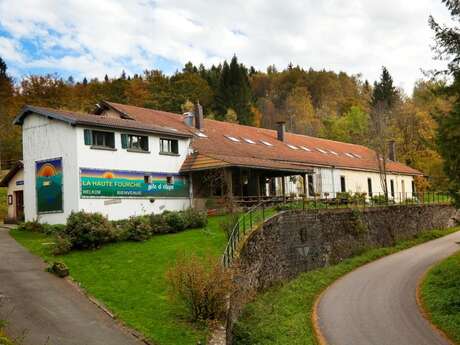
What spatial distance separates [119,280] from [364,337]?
7.99m

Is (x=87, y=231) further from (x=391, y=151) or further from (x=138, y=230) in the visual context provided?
(x=391, y=151)

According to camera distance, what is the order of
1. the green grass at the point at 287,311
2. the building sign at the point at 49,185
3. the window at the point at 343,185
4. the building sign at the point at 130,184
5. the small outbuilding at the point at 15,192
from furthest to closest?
1. the window at the point at 343,185
2. the small outbuilding at the point at 15,192
3. the building sign at the point at 49,185
4. the building sign at the point at 130,184
5. the green grass at the point at 287,311

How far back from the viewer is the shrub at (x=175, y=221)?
25203 mm

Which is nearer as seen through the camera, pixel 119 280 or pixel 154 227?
pixel 119 280

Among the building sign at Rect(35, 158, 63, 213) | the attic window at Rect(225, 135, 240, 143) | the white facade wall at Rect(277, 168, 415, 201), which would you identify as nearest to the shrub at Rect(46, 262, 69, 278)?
the building sign at Rect(35, 158, 63, 213)

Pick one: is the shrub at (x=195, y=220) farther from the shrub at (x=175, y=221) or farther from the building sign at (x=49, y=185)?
the building sign at (x=49, y=185)

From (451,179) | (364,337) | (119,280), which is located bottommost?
(364,337)

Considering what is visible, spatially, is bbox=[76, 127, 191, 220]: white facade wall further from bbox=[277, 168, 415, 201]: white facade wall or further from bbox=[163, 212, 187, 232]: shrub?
bbox=[277, 168, 415, 201]: white facade wall

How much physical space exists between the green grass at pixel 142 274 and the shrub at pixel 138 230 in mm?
474

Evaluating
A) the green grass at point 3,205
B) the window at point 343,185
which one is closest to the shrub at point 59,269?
the green grass at point 3,205

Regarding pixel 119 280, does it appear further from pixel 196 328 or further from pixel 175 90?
pixel 175 90

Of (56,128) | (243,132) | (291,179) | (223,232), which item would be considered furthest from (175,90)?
(223,232)

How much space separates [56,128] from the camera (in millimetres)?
26656

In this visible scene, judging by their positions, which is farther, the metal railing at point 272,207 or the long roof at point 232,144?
the long roof at point 232,144
